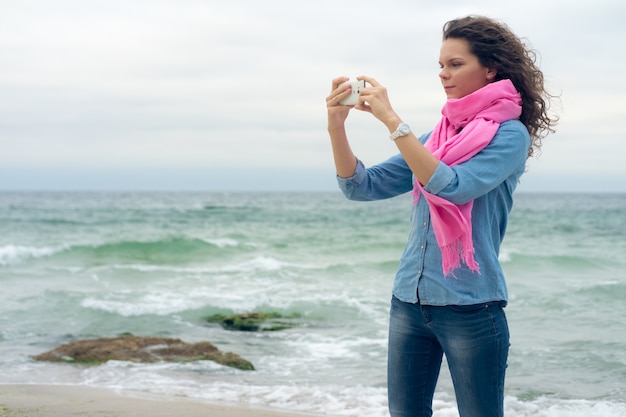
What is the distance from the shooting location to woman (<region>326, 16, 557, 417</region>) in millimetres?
2320

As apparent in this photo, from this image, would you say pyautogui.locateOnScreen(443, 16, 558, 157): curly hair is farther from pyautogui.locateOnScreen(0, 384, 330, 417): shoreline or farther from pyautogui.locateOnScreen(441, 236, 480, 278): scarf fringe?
pyautogui.locateOnScreen(0, 384, 330, 417): shoreline

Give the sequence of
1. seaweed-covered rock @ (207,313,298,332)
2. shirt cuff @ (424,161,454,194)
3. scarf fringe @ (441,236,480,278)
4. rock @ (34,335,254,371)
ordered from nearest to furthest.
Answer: shirt cuff @ (424,161,454,194), scarf fringe @ (441,236,480,278), rock @ (34,335,254,371), seaweed-covered rock @ (207,313,298,332)

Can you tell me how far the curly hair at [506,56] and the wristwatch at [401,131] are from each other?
392 millimetres

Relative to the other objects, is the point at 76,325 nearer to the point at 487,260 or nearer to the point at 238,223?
the point at 487,260

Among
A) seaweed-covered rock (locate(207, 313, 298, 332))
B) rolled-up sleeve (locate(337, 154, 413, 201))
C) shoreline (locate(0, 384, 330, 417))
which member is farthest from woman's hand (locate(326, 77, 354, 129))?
seaweed-covered rock (locate(207, 313, 298, 332))

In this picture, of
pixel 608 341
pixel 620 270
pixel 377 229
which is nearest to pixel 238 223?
pixel 377 229

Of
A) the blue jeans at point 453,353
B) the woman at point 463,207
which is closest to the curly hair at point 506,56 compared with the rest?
the woman at point 463,207

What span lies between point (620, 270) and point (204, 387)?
1387cm

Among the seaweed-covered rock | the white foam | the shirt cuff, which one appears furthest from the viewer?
the white foam

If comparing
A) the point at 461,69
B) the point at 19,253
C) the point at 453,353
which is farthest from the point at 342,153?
the point at 19,253

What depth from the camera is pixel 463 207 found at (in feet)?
7.78

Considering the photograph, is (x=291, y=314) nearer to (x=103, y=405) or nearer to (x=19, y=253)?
(x=103, y=405)

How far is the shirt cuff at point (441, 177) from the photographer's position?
224cm

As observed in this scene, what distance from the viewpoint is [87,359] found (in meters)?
7.54
